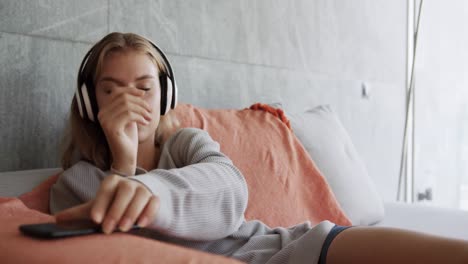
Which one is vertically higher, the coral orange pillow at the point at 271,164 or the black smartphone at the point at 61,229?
the black smartphone at the point at 61,229

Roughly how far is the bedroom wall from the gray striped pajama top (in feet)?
0.93

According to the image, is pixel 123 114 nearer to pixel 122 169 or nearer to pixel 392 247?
pixel 122 169

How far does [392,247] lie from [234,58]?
1.13 metres

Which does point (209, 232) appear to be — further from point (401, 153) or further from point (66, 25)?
point (401, 153)

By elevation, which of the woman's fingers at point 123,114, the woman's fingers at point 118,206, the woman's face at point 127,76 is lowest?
the woman's fingers at point 118,206

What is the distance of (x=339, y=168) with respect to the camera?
1660 mm

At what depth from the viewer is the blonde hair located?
118 centimetres

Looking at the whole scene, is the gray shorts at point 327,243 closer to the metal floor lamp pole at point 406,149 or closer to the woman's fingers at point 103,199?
the woman's fingers at point 103,199

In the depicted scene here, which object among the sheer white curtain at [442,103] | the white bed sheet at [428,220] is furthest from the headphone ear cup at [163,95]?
the sheer white curtain at [442,103]

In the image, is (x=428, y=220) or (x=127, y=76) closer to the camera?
(x=127, y=76)

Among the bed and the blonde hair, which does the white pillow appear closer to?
the bed

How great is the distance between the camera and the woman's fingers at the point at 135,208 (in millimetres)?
645

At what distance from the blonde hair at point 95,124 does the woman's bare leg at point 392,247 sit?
0.50m

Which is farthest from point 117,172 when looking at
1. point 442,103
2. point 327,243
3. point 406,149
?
point 442,103
